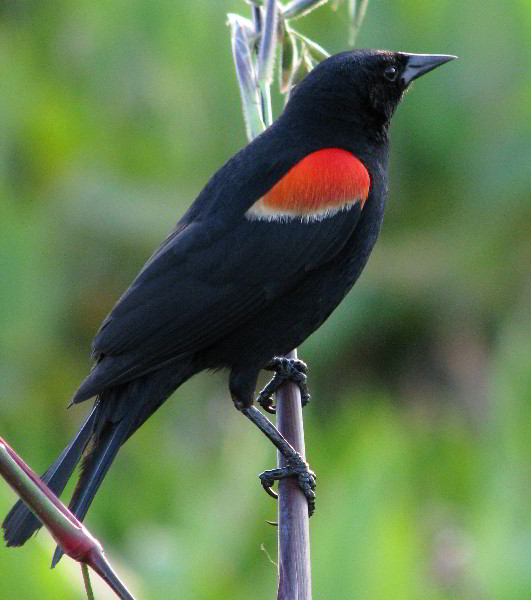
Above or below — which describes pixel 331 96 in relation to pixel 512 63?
below

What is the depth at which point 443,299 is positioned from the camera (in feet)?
12.5

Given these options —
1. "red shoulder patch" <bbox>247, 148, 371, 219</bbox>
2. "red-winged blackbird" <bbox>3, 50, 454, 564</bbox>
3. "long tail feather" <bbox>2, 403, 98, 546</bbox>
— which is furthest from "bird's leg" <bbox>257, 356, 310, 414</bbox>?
"long tail feather" <bbox>2, 403, 98, 546</bbox>

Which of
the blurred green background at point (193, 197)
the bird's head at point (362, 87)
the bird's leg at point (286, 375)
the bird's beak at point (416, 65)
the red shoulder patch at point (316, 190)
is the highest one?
the blurred green background at point (193, 197)

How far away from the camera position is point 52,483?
74.5 inches

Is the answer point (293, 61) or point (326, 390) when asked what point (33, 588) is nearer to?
point (293, 61)

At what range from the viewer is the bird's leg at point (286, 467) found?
6.90 feet

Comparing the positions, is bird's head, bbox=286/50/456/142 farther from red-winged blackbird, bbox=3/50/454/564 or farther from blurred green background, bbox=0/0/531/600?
blurred green background, bbox=0/0/531/600

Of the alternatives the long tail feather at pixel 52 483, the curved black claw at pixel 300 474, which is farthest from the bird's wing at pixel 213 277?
the curved black claw at pixel 300 474

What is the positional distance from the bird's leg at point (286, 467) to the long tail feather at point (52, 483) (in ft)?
1.11

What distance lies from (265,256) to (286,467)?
0.41 m

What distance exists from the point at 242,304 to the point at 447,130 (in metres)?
1.75

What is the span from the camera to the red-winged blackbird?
210 centimetres

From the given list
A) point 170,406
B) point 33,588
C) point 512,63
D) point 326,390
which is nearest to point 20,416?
point 170,406

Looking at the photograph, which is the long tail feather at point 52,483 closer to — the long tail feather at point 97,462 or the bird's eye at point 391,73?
the long tail feather at point 97,462
